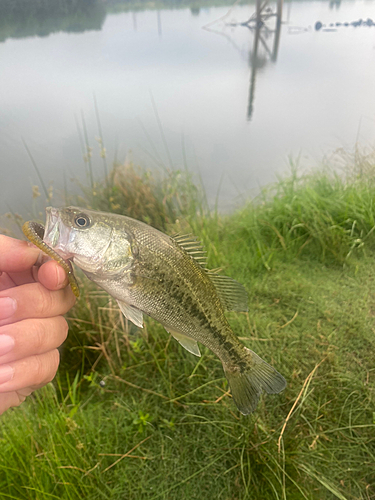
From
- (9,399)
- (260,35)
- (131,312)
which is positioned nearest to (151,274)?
(131,312)

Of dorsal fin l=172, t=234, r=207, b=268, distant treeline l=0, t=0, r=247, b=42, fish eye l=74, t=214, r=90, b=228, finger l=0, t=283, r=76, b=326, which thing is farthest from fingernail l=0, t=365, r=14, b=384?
distant treeline l=0, t=0, r=247, b=42

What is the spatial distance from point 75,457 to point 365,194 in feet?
9.96

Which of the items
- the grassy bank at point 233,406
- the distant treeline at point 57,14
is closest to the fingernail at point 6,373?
the grassy bank at point 233,406

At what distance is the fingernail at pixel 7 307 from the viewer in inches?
31.0

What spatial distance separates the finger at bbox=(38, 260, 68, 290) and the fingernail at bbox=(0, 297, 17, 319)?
3.9 inches

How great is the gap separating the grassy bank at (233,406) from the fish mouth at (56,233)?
3.53 ft

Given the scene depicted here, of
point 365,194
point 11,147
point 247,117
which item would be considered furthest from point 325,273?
point 247,117

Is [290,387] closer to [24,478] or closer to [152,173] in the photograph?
[24,478]

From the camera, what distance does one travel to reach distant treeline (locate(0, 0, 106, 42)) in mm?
3371

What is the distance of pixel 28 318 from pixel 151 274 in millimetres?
374

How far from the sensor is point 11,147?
A: 3.41 meters

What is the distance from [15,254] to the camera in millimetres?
820

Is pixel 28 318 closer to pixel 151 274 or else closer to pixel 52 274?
pixel 52 274

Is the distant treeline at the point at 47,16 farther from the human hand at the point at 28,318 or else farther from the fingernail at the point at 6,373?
the fingernail at the point at 6,373
